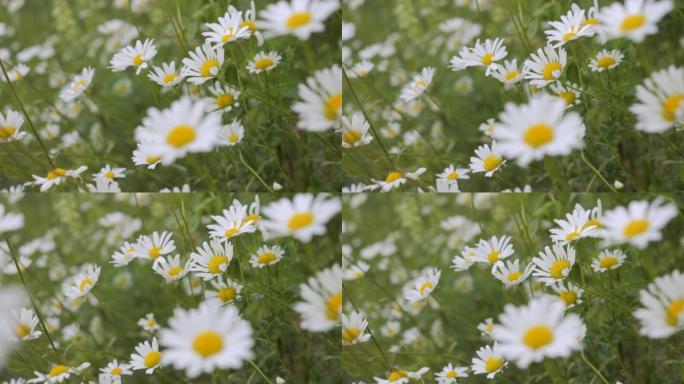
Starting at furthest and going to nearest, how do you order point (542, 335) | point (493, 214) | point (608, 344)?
point (493, 214) → point (608, 344) → point (542, 335)

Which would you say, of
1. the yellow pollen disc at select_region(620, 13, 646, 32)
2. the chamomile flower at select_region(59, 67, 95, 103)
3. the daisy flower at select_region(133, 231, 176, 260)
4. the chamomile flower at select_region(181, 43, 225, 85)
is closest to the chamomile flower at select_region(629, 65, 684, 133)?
the yellow pollen disc at select_region(620, 13, 646, 32)

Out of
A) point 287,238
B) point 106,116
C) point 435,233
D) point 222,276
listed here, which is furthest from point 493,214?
point 106,116

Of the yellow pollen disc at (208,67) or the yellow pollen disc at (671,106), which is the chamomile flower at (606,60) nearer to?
the yellow pollen disc at (671,106)

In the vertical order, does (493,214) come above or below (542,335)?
above

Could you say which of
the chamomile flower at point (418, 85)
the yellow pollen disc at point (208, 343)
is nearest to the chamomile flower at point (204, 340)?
the yellow pollen disc at point (208, 343)

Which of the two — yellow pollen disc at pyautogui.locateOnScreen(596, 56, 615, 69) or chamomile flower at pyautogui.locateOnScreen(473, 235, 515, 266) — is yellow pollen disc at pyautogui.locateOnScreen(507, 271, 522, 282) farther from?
yellow pollen disc at pyautogui.locateOnScreen(596, 56, 615, 69)

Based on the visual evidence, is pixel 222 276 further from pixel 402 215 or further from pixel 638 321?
pixel 638 321
